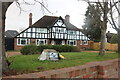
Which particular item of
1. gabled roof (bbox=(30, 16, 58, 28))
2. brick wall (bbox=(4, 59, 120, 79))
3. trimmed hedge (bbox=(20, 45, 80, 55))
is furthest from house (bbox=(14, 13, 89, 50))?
brick wall (bbox=(4, 59, 120, 79))

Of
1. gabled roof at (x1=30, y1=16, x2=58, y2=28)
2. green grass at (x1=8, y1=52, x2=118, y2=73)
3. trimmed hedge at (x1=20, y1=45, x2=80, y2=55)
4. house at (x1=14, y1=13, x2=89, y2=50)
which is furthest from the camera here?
gabled roof at (x1=30, y1=16, x2=58, y2=28)

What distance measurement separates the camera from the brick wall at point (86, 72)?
2612 millimetres

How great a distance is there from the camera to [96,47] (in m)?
38.4

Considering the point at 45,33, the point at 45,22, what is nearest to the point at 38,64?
the point at 45,33

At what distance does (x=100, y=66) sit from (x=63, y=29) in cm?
3149

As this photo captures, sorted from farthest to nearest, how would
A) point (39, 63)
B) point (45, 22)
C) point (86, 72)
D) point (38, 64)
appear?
point (45, 22) → point (39, 63) → point (38, 64) → point (86, 72)

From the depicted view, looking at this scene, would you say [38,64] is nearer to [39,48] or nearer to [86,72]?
[86,72]

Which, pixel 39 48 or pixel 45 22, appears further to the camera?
pixel 45 22

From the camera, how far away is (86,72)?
3342mm

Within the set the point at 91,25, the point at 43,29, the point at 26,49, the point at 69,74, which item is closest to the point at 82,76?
the point at 69,74

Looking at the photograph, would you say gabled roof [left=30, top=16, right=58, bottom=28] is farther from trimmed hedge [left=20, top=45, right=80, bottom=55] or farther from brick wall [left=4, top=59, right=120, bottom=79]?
brick wall [left=4, top=59, right=120, bottom=79]

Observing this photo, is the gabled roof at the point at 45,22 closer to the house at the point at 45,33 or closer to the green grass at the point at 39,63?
the house at the point at 45,33

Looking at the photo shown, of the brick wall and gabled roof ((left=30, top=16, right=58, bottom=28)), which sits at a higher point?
gabled roof ((left=30, top=16, right=58, bottom=28))

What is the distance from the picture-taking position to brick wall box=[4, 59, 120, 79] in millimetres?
2612
